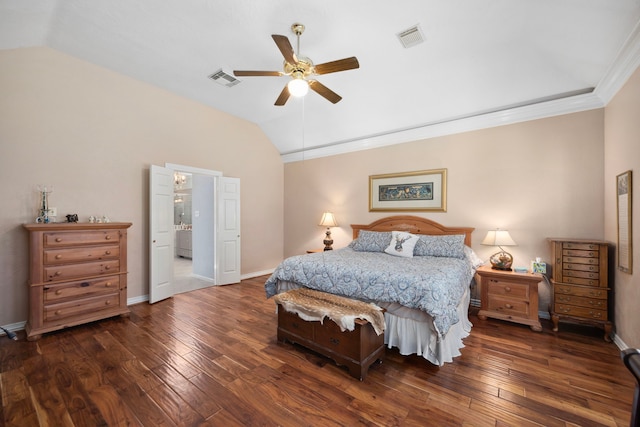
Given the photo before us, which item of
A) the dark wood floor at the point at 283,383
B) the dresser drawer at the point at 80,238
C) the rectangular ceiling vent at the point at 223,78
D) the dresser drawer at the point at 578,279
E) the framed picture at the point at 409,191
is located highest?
the rectangular ceiling vent at the point at 223,78

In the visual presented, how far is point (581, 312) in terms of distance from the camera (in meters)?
3.00

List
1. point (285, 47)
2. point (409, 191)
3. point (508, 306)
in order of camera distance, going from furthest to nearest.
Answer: point (409, 191) < point (508, 306) < point (285, 47)

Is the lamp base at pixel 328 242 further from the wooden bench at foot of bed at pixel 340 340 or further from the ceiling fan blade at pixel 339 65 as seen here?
the ceiling fan blade at pixel 339 65

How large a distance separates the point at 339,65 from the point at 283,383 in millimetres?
2725

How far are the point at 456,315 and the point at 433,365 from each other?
1.60 feet

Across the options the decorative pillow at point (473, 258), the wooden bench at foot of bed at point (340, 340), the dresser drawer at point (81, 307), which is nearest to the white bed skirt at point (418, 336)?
the wooden bench at foot of bed at point (340, 340)

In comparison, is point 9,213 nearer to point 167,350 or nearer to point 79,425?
point 167,350

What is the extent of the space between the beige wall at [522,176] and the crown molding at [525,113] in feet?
0.30

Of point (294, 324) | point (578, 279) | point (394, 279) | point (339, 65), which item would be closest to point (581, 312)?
point (578, 279)

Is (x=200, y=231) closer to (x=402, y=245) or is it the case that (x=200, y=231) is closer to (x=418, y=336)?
(x=402, y=245)

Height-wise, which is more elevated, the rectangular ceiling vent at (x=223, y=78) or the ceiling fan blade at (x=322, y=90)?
the rectangular ceiling vent at (x=223, y=78)

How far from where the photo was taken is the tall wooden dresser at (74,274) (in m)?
2.91

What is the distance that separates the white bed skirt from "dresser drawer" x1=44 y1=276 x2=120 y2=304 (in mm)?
3296

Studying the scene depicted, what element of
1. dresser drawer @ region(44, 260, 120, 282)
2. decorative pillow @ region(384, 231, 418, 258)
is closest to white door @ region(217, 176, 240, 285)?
dresser drawer @ region(44, 260, 120, 282)
